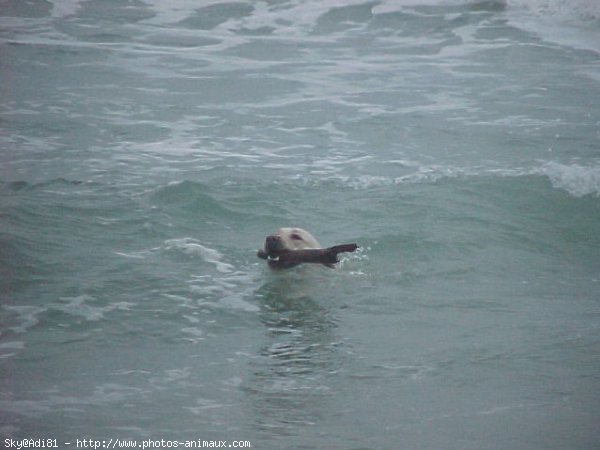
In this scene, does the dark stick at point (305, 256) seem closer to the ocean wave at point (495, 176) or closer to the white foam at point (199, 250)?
the white foam at point (199, 250)

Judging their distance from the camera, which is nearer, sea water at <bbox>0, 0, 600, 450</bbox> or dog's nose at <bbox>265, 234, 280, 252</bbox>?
sea water at <bbox>0, 0, 600, 450</bbox>

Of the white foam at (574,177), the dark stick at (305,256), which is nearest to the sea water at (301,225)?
the white foam at (574,177)

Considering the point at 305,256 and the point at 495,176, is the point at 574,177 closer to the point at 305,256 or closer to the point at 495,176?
the point at 495,176

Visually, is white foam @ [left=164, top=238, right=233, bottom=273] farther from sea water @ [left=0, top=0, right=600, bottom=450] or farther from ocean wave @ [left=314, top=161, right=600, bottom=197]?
ocean wave @ [left=314, top=161, right=600, bottom=197]

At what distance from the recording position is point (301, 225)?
9.03m

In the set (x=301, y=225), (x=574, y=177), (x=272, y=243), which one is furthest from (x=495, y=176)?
(x=272, y=243)

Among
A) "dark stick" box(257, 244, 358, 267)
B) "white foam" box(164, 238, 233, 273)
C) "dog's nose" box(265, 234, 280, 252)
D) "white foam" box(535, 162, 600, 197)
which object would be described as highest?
"dog's nose" box(265, 234, 280, 252)

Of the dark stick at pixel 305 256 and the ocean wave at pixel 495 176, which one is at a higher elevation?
the dark stick at pixel 305 256

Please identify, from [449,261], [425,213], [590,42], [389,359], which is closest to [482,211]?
[425,213]

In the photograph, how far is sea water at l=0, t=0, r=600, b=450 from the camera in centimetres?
481

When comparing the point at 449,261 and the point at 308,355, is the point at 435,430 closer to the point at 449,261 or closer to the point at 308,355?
the point at 308,355

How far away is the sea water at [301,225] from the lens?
4812 mm

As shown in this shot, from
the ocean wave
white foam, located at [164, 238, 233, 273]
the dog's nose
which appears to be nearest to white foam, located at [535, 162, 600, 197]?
the ocean wave

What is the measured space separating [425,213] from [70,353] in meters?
4.70
